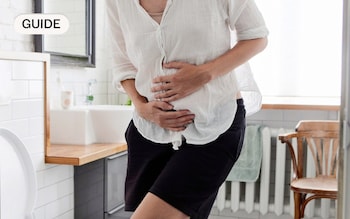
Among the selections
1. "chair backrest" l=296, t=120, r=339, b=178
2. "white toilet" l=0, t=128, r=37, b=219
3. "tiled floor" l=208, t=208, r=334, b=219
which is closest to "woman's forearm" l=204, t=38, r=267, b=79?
"white toilet" l=0, t=128, r=37, b=219

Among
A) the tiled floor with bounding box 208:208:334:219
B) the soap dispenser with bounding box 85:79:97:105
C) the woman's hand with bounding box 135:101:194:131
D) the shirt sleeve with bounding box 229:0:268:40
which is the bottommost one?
the tiled floor with bounding box 208:208:334:219

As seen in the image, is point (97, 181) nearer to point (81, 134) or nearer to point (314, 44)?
point (81, 134)

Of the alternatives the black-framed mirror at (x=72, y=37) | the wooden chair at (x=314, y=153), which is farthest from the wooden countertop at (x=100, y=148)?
the black-framed mirror at (x=72, y=37)

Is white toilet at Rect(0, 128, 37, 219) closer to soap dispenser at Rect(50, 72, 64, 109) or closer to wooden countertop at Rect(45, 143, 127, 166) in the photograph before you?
wooden countertop at Rect(45, 143, 127, 166)

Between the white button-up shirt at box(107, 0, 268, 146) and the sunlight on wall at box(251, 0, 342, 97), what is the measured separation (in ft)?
4.94

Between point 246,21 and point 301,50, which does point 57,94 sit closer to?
point 246,21

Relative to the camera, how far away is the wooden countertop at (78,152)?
66.9 inches

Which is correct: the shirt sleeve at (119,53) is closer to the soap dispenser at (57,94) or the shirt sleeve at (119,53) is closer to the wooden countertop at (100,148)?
the wooden countertop at (100,148)

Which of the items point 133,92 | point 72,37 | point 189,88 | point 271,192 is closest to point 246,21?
point 189,88

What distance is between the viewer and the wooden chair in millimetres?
2191

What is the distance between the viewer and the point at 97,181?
6.41ft

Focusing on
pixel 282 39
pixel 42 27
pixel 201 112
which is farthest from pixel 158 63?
pixel 282 39

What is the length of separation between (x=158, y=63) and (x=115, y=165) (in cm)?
104

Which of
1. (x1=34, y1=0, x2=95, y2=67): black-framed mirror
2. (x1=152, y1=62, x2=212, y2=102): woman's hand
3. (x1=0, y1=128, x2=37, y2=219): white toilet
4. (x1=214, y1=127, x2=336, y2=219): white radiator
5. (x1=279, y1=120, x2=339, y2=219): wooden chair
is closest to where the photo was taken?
(x1=152, y1=62, x2=212, y2=102): woman's hand
